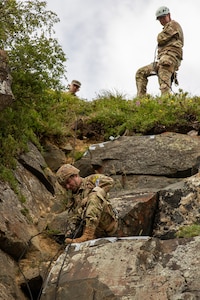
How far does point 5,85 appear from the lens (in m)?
7.75

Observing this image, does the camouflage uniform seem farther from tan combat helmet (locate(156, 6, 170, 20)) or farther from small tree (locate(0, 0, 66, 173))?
small tree (locate(0, 0, 66, 173))

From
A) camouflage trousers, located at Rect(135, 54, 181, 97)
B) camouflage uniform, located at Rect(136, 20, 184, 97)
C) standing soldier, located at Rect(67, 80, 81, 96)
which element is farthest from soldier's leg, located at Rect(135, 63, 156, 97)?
standing soldier, located at Rect(67, 80, 81, 96)

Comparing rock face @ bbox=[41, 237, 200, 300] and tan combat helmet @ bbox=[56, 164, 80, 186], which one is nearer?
rock face @ bbox=[41, 237, 200, 300]

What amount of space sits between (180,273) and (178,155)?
5116 mm

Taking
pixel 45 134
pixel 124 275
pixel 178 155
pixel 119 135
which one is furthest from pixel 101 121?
pixel 124 275

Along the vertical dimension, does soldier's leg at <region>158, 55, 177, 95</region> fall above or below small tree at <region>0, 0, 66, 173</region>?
above

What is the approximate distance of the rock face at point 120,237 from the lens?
6.34 m

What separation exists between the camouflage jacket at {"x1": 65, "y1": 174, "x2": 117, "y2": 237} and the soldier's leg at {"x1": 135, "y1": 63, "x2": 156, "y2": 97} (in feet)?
24.8

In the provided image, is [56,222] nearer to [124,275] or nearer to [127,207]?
[127,207]

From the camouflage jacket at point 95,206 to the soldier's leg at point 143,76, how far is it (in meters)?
7.56

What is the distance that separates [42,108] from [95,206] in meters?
2.46

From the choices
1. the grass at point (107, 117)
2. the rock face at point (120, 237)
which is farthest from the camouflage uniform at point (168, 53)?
the rock face at point (120, 237)

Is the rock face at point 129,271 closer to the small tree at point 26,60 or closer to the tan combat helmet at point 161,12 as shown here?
the small tree at point 26,60

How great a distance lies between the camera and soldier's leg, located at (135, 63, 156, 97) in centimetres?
1541
